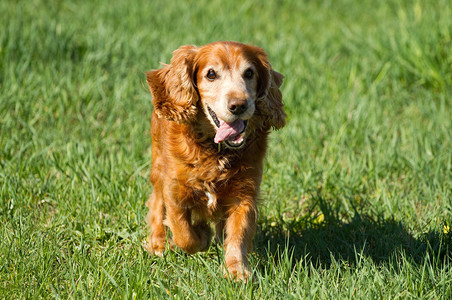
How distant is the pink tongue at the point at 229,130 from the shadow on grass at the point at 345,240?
2.15 feet

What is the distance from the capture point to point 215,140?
3.23 metres

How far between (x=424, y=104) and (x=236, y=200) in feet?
9.88

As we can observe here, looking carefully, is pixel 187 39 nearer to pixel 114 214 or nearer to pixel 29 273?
pixel 114 214

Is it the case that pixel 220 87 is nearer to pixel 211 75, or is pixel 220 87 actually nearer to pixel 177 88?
pixel 211 75

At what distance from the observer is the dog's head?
323cm

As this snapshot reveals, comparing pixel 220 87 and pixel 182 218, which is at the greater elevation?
pixel 220 87

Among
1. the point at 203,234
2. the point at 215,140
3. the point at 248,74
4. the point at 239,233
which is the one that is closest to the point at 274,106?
the point at 248,74

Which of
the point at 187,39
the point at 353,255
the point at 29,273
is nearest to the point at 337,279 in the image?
the point at 353,255

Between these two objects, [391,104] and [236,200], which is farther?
[391,104]

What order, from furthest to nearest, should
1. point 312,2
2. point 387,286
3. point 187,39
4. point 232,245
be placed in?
point 312,2 < point 187,39 < point 232,245 < point 387,286

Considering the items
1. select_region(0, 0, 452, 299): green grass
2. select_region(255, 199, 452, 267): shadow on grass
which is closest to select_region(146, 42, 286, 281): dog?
select_region(0, 0, 452, 299): green grass

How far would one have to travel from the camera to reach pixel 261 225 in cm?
402

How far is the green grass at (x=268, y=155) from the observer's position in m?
3.13

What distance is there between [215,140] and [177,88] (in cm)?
43
